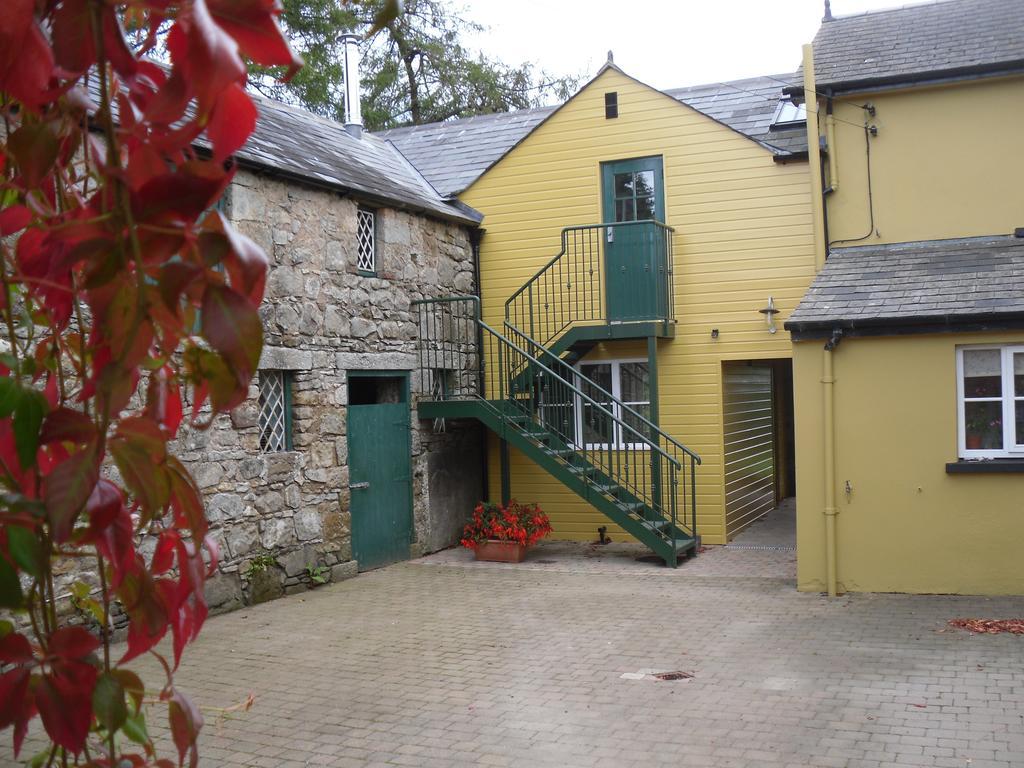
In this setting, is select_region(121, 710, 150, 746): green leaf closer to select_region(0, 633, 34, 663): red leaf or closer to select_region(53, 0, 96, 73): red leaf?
select_region(0, 633, 34, 663): red leaf

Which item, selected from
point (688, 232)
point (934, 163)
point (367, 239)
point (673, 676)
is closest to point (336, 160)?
point (367, 239)

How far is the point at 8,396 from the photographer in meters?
0.93

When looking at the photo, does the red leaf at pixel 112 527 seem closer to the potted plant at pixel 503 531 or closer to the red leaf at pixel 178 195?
the red leaf at pixel 178 195

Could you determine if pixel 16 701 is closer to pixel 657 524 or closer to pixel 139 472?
pixel 139 472

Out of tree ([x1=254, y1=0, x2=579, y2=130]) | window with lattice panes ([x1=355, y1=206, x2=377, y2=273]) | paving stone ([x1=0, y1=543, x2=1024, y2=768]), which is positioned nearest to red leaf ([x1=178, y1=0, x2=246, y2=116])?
paving stone ([x1=0, y1=543, x2=1024, y2=768])

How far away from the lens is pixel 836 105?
37.5 ft

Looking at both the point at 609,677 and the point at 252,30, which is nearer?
the point at 252,30

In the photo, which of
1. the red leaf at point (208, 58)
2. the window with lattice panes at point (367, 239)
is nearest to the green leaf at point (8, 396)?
the red leaf at point (208, 58)

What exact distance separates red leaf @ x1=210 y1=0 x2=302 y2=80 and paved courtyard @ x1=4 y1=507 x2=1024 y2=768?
5505mm

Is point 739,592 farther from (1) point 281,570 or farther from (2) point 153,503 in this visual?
(2) point 153,503

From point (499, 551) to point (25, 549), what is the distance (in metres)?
12.2

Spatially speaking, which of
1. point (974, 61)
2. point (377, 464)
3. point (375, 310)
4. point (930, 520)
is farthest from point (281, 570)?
point (974, 61)

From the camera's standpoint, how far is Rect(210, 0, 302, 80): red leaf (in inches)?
34.4

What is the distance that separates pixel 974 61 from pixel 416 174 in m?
8.01
